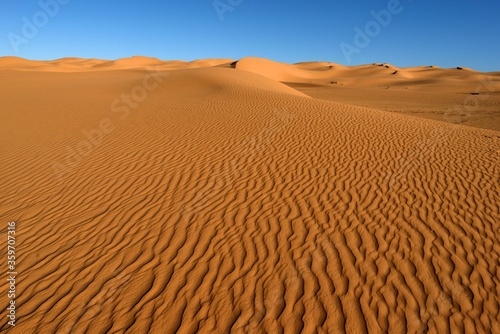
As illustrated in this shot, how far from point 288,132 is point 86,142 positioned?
6796 mm

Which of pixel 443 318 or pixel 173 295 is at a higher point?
pixel 443 318

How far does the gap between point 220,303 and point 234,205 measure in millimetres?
2342

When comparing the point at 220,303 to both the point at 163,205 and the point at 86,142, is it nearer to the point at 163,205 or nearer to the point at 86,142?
the point at 163,205

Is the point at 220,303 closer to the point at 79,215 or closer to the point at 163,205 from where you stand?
the point at 163,205

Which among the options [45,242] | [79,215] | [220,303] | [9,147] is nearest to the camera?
[220,303]

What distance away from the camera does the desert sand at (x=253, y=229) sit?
360cm

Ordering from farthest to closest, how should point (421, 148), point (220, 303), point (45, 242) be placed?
point (421, 148)
point (45, 242)
point (220, 303)

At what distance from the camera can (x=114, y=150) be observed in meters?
8.88

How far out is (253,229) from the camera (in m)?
5.12

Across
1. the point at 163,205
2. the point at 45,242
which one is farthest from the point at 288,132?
the point at 45,242

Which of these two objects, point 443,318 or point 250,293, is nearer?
point 443,318

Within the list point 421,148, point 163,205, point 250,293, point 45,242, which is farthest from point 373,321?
point 421,148

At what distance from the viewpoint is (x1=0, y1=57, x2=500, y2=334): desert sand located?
3.60 meters

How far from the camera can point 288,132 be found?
10.0m
